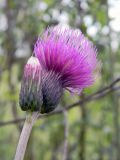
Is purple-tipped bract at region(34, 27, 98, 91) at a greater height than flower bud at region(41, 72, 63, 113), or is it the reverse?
purple-tipped bract at region(34, 27, 98, 91)

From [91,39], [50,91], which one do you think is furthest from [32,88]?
[91,39]

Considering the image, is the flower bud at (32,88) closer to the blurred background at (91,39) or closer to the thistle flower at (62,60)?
the thistle flower at (62,60)

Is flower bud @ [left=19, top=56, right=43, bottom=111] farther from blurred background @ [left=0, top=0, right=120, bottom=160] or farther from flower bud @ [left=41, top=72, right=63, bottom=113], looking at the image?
blurred background @ [left=0, top=0, right=120, bottom=160]

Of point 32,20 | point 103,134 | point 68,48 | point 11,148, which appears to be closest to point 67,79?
point 68,48

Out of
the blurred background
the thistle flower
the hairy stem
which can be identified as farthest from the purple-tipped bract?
the blurred background

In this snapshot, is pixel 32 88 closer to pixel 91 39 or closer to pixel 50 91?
pixel 50 91

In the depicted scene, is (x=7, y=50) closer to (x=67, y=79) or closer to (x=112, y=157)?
(x=112, y=157)


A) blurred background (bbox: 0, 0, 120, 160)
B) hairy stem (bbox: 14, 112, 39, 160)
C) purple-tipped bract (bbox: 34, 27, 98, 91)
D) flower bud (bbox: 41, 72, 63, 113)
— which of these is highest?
purple-tipped bract (bbox: 34, 27, 98, 91)
